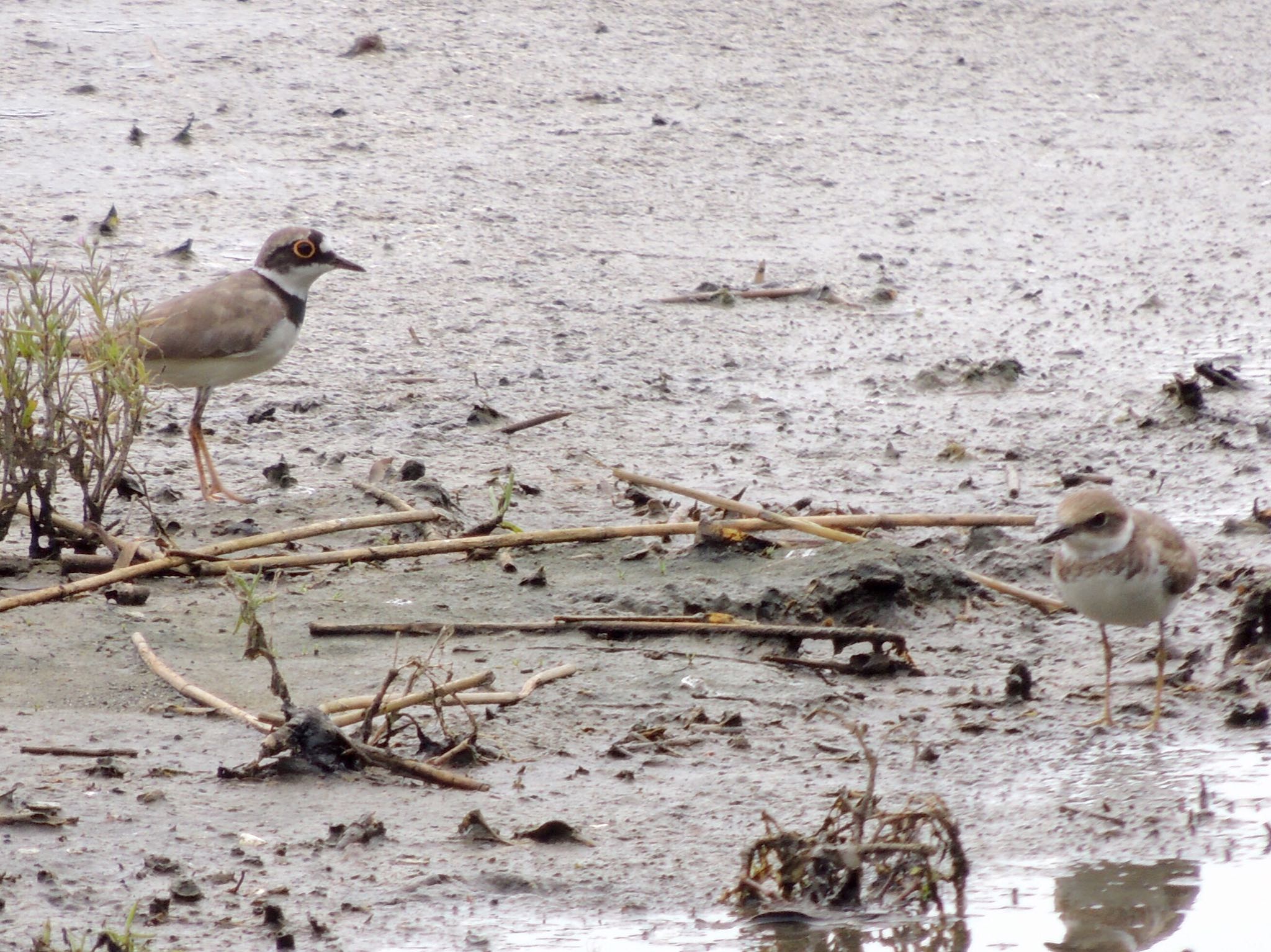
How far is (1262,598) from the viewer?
530 centimetres

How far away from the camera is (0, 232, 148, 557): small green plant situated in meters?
5.47

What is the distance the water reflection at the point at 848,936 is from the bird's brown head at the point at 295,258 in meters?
4.78

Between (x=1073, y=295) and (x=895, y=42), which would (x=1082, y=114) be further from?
(x=1073, y=295)

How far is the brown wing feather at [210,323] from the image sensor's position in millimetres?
7082

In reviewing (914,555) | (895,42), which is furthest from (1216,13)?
(914,555)

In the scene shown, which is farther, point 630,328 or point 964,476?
point 630,328

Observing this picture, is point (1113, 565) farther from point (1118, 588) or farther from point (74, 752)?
point (74, 752)

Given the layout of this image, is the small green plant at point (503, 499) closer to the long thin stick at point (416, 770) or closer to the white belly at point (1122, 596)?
the long thin stick at point (416, 770)

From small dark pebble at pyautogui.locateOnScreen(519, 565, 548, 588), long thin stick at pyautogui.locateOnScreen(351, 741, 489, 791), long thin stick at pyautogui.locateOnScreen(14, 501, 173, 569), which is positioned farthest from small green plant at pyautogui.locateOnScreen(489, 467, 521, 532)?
long thin stick at pyautogui.locateOnScreen(351, 741, 489, 791)

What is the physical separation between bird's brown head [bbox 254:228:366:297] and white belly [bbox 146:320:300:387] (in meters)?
0.49

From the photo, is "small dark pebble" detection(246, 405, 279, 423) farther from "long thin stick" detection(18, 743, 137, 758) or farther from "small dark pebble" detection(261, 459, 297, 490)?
"long thin stick" detection(18, 743, 137, 758)

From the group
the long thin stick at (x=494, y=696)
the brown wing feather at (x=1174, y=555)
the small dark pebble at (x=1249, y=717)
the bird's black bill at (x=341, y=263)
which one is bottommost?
the long thin stick at (x=494, y=696)

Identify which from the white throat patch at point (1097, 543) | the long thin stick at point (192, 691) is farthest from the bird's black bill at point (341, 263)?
the white throat patch at point (1097, 543)

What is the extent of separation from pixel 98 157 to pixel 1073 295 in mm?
5820
